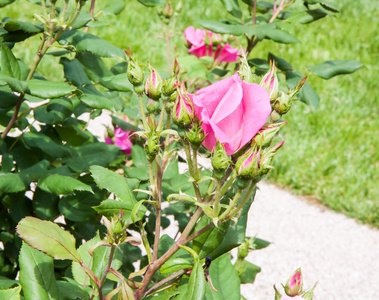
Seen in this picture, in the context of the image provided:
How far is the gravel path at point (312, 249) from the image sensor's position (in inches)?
91.9

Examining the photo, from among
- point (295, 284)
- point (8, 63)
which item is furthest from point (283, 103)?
point (8, 63)

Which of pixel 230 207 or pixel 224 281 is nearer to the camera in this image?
pixel 230 207

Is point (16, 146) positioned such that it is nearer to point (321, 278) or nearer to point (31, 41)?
point (321, 278)

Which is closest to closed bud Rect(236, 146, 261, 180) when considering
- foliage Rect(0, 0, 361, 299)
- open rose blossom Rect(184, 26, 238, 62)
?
foliage Rect(0, 0, 361, 299)

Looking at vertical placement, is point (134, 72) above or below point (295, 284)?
above

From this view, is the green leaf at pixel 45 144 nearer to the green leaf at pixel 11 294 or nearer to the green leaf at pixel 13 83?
the green leaf at pixel 13 83

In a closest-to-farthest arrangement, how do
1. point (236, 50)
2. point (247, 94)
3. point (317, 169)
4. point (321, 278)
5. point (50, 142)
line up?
1. point (247, 94)
2. point (50, 142)
3. point (236, 50)
4. point (321, 278)
5. point (317, 169)

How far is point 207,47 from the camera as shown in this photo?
1.46m

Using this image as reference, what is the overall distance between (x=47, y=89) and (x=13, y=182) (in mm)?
189

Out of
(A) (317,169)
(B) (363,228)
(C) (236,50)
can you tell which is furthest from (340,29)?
(C) (236,50)

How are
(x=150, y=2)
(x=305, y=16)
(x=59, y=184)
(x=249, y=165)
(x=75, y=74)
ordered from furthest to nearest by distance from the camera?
(x=305, y=16), (x=150, y=2), (x=75, y=74), (x=59, y=184), (x=249, y=165)

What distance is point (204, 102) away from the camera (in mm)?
662

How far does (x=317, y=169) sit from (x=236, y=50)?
5.14 feet

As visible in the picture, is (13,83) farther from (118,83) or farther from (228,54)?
(228,54)
